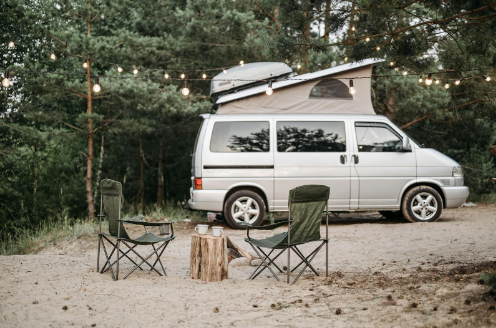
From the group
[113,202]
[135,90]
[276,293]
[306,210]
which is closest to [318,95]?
[135,90]

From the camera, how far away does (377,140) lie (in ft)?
32.6

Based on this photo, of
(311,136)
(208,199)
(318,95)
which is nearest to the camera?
(208,199)

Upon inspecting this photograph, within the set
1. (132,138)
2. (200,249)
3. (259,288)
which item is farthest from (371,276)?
(132,138)

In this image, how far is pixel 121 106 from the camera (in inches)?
590

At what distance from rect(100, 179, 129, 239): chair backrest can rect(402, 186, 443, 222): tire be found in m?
5.62

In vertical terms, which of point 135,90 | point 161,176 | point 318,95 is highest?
point 135,90

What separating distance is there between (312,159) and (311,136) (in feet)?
1.34

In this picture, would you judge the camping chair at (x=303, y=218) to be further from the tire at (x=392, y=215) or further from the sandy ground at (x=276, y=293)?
the tire at (x=392, y=215)

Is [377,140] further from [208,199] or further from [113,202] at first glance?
[113,202]

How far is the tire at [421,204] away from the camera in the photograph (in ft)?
32.7

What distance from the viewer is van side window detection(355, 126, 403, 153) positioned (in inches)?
390

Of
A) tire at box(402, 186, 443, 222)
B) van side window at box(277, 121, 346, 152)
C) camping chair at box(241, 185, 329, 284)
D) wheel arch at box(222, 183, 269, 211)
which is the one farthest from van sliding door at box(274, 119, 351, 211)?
camping chair at box(241, 185, 329, 284)

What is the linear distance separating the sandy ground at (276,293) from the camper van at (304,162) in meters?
1.96

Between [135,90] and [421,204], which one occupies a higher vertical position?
[135,90]
